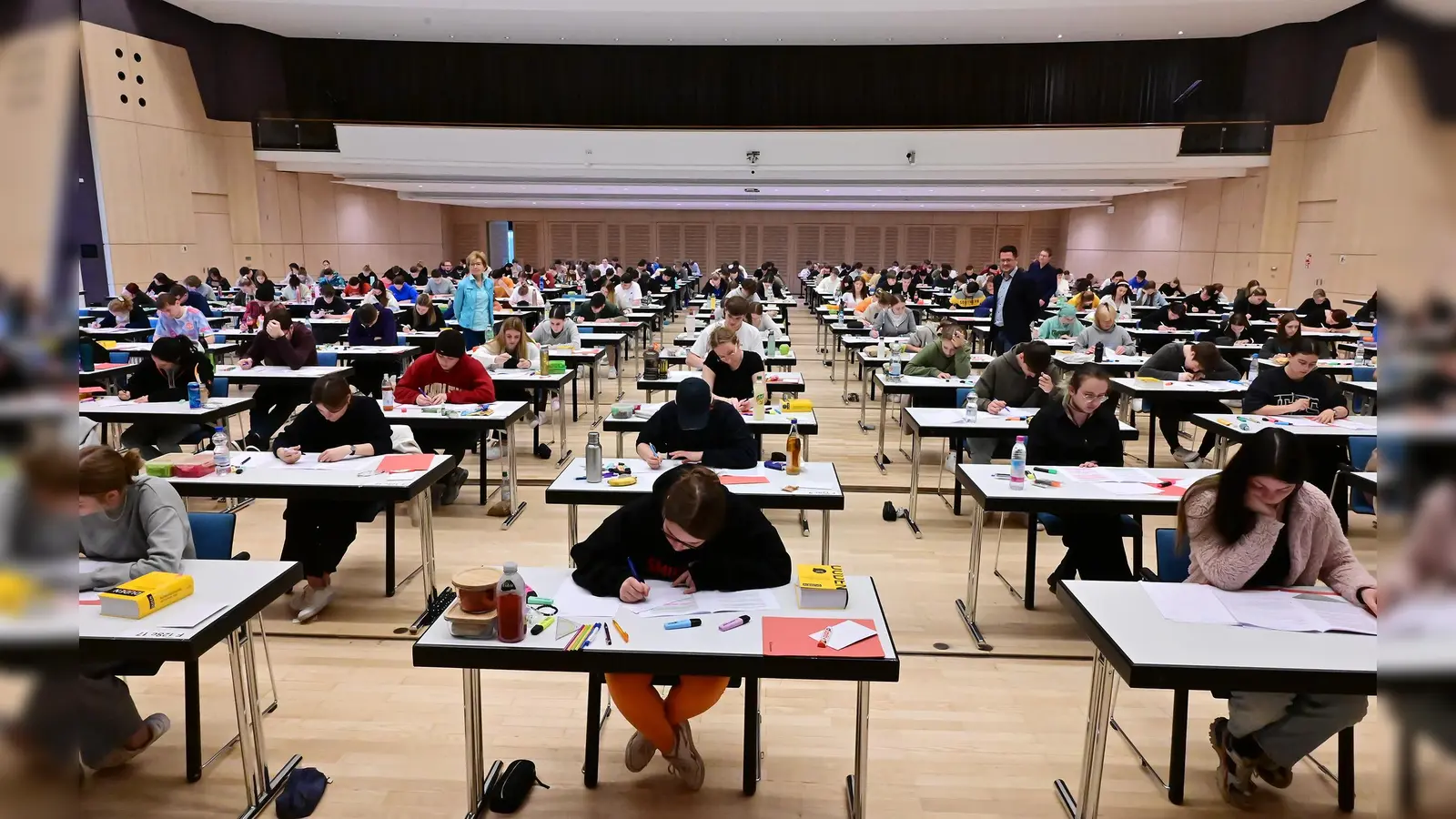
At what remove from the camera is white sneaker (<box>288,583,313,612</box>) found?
13.4 feet

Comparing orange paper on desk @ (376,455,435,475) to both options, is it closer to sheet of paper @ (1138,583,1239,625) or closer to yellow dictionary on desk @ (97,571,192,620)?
yellow dictionary on desk @ (97,571,192,620)

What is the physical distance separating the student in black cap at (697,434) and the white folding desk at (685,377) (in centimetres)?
148

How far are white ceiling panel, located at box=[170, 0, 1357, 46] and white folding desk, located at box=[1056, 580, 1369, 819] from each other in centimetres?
1386

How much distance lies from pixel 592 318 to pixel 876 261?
711 inches

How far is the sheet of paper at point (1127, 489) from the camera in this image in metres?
3.86

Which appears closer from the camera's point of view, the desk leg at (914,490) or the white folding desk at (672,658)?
the white folding desk at (672,658)

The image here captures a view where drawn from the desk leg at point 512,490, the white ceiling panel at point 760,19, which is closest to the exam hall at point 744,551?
the desk leg at point 512,490

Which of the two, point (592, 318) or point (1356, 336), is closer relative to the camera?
point (1356, 336)

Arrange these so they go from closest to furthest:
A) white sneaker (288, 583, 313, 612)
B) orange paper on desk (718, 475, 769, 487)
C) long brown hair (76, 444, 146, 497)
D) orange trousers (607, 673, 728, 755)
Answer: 1. long brown hair (76, 444, 146, 497)
2. orange trousers (607, 673, 728, 755)
3. orange paper on desk (718, 475, 769, 487)
4. white sneaker (288, 583, 313, 612)

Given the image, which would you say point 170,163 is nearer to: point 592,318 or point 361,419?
point 592,318

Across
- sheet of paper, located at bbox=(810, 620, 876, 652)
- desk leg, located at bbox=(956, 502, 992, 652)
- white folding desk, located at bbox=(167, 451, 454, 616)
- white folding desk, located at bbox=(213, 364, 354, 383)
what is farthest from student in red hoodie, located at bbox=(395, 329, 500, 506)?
sheet of paper, located at bbox=(810, 620, 876, 652)

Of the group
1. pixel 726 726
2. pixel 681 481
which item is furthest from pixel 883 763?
pixel 681 481

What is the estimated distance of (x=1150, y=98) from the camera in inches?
672

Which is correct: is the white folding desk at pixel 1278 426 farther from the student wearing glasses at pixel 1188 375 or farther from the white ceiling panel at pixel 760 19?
the white ceiling panel at pixel 760 19
